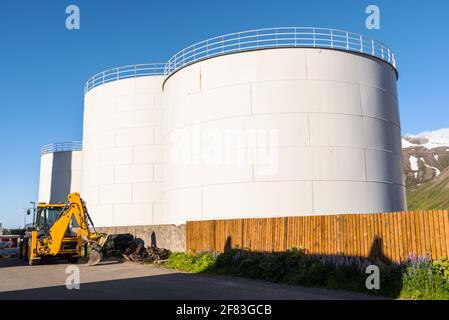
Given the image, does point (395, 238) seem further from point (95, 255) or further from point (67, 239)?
point (67, 239)

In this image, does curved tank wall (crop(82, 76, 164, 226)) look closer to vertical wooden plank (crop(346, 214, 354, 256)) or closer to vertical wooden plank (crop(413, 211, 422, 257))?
vertical wooden plank (crop(346, 214, 354, 256))

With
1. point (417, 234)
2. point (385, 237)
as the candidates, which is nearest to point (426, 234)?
point (417, 234)

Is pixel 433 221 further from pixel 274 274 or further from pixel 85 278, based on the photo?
pixel 85 278

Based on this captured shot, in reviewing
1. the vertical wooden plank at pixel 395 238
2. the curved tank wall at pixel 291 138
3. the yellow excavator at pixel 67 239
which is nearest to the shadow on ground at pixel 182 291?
the vertical wooden plank at pixel 395 238

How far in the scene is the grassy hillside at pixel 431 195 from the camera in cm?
14738

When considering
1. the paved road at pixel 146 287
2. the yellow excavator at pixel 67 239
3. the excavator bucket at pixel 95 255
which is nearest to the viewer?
the paved road at pixel 146 287

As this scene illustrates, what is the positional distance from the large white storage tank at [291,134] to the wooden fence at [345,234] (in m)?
1.95

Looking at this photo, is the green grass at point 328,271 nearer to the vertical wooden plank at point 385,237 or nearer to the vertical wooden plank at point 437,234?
the vertical wooden plank at point 437,234

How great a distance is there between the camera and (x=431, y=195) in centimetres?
16112

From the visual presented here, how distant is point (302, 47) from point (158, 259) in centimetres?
1220

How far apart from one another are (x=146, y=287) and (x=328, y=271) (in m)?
5.53

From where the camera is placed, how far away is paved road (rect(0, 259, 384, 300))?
1126 centimetres
